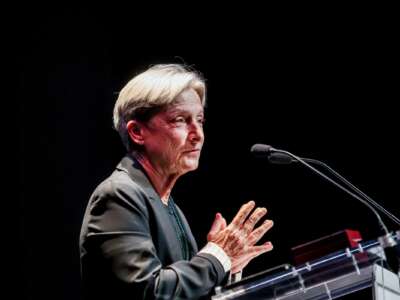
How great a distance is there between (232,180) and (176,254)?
2193mm

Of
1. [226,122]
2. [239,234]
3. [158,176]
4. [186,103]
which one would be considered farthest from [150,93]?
[226,122]

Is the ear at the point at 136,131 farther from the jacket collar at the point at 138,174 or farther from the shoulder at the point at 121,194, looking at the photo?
the shoulder at the point at 121,194

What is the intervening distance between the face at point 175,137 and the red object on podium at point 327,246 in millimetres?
637

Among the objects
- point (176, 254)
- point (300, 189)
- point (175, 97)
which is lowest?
point (300, 189)

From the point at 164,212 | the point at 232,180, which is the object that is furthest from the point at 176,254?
the point at 232,180

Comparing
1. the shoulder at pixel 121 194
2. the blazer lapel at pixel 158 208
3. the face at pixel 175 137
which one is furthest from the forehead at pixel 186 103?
the shoulder at pixel 121 194

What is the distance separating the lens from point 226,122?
420 cm

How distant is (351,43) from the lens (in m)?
3.96

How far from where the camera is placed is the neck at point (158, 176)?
7.18ft

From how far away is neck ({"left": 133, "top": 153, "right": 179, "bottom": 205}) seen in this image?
219 centimetres

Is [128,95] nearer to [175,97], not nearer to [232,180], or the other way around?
[175,97]

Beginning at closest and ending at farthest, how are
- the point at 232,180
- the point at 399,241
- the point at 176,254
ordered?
the point at 399,241, the point at 176,254, the point at 232,180

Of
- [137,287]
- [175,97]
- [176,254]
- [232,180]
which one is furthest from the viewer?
[232,180]

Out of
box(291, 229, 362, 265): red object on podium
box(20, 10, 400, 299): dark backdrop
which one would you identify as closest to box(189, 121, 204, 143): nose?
box(291, 229, 362, 265): red object on podium
